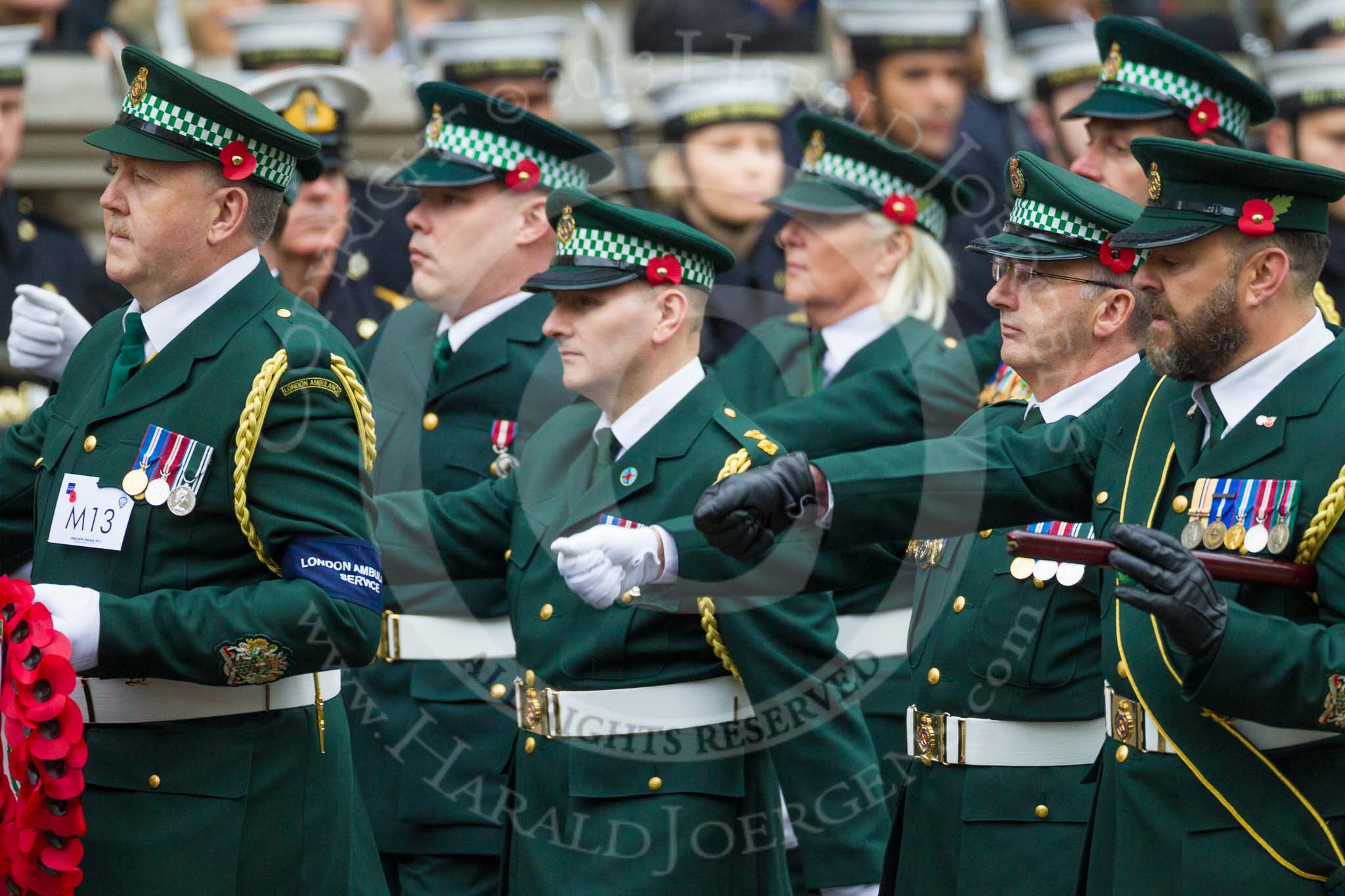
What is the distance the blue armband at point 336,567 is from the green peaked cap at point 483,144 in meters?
2.37

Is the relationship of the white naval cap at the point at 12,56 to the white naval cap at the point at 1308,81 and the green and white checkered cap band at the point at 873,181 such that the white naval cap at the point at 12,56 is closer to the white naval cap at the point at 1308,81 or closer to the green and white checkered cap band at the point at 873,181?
the green and white checkered cap band at the point at 873,181

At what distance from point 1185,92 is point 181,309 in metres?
3.17

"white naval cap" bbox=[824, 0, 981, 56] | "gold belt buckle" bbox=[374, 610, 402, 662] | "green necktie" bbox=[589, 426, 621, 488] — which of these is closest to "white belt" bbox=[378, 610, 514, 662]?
"gold belt buckle" bbox=[374, 610, 402, 662]

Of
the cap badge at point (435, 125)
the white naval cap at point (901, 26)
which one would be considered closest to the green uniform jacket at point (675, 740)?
the cap badge at point (435, 125)

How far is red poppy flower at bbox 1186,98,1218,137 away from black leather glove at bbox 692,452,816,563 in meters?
2.67

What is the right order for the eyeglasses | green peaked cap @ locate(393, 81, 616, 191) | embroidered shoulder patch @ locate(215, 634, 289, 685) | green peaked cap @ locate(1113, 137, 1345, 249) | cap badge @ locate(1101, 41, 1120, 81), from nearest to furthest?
green peaked cap @ locate(1113, 137, 1345, 249) → embroidered shoulder patch @ locate(215, 634, 289, 685) → the eyeglasses → cap badge @ locate(1101, 41, 1120, 81) → green peaked cap @ locate(393, 81, 616, 191)

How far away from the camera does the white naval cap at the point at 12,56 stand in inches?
329

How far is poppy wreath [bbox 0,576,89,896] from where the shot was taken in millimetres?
4336

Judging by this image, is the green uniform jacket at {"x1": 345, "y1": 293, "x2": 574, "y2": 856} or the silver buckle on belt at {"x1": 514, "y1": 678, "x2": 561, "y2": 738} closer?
the silver buckle on belt at {"x1": 514, "y1": 678, "x2": 561, "y2": 738}

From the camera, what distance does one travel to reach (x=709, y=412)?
5.28 meters

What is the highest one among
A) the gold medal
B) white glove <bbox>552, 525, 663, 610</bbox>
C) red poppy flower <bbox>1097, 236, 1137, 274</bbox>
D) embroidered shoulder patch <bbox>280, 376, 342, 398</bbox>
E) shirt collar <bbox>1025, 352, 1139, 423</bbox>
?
red poppy flower <bbox>1097, 236, 1137, 274</bbox>

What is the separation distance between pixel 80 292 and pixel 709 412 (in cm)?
414

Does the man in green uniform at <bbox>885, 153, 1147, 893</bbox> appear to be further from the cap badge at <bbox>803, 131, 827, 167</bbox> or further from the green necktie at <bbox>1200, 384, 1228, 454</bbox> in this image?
the cap badge at <bbox>803, 131, 827, 167</bbox>

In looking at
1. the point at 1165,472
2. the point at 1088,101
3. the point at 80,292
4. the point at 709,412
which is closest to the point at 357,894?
the point at 709,412
